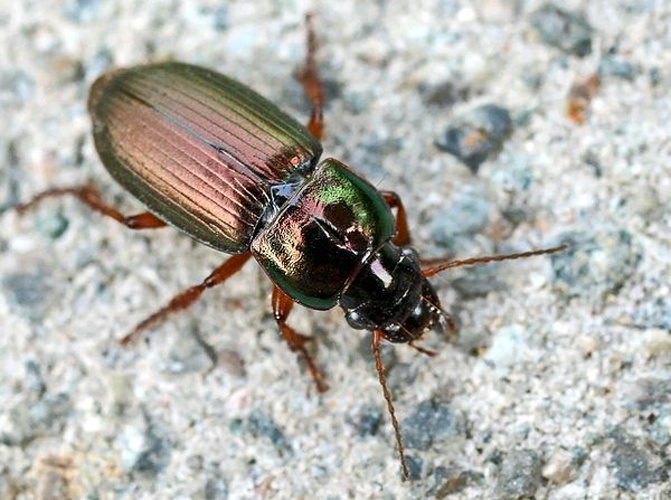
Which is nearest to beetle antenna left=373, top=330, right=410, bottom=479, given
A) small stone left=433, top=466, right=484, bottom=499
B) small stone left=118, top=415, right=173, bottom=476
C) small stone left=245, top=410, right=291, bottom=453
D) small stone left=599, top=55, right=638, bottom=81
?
small stone left=433, top=466, right=484, bottom=499

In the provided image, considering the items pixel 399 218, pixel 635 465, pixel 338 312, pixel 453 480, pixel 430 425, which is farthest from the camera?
pixel 338 312

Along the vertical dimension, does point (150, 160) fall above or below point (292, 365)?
above

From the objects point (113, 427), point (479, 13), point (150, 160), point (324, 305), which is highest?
point (479, 13)

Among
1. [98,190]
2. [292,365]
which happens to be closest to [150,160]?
[98,190]

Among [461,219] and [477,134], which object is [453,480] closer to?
[461,219]

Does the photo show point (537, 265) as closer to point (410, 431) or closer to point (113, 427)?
point (410, 431)

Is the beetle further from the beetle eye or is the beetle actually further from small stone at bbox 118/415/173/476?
small stone at bbox 118/415/173/476

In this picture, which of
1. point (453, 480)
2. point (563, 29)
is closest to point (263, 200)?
point (453, 480)
